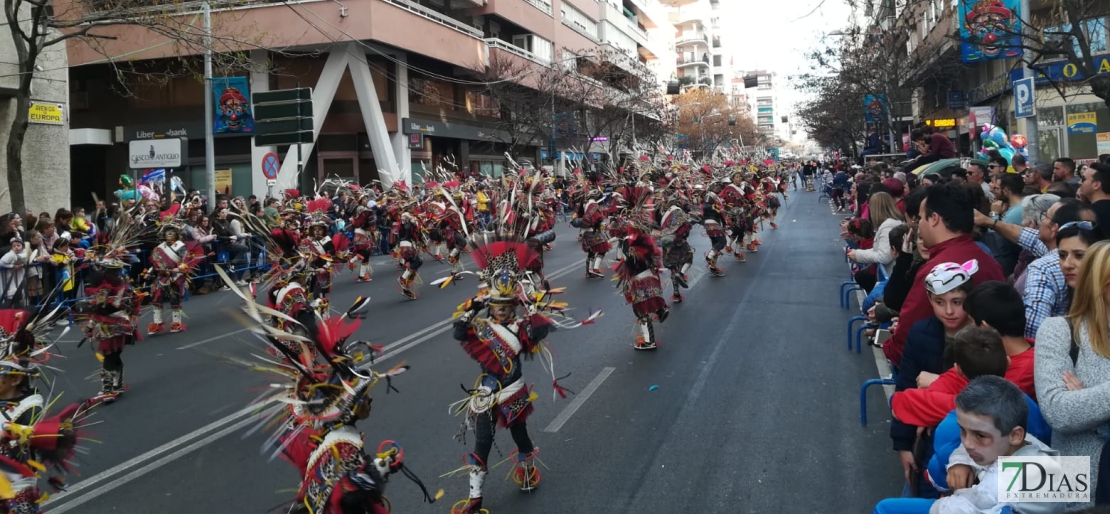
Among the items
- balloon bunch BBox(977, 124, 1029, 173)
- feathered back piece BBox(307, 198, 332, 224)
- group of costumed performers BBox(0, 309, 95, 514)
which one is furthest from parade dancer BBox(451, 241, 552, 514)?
balloon bunch BBox(977, 124, 1029, 173)

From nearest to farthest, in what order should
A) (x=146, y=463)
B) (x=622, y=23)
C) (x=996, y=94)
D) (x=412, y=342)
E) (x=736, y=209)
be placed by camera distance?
(x=146, y=463), (x=412, y=342), (x=736, y=209), (x=996, y=94), (x=622, y=23)

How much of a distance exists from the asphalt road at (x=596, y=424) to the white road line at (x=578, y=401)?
0.03 meters

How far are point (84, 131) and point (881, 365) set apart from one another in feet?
119

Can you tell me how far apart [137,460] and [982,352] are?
596 centimetres

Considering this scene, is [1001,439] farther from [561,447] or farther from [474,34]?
[474,34]

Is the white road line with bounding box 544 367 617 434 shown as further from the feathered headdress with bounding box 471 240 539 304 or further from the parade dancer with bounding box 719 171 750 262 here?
the parade dancer with bounding box 719 171 750 262

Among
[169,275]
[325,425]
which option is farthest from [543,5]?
[325,425]

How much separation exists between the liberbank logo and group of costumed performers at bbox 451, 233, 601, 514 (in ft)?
9.89

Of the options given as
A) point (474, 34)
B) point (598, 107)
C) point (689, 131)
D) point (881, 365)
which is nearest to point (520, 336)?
point (881, 365)

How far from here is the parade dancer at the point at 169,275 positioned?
11656 millimetres

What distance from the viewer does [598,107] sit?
44.9m

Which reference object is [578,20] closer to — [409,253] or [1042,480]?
[409,253]

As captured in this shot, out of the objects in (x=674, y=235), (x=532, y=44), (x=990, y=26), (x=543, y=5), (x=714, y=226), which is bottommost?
(x=674, y=235)

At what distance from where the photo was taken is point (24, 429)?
3857 mm
